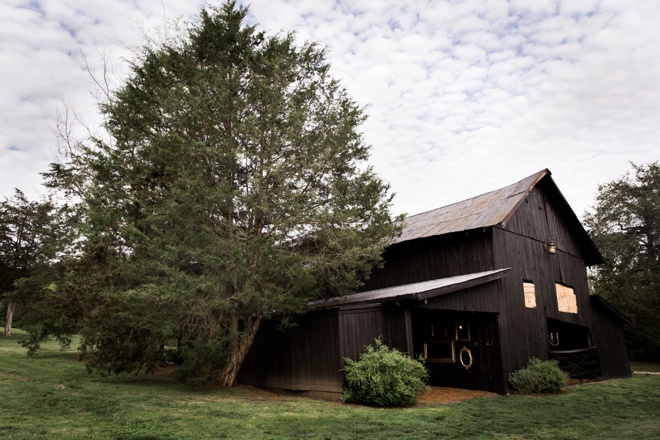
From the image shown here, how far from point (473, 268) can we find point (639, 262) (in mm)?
24985

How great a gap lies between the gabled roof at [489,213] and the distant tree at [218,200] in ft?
11.3

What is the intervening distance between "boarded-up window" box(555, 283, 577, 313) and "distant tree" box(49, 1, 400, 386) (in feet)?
28.8

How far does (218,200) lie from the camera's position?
12047 millimetres

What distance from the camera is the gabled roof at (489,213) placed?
53.7 feet

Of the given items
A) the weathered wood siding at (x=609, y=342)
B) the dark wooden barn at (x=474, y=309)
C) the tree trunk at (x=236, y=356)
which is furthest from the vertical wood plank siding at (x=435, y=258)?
the weathered wood siding at (x=609, y=342)

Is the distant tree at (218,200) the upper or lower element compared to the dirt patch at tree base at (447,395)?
upper

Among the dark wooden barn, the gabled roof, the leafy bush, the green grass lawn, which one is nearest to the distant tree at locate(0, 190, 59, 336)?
the dark wooden barn

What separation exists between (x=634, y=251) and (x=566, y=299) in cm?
2006

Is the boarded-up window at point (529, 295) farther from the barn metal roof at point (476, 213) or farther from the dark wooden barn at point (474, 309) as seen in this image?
the barn metal roof at point (476, 213)

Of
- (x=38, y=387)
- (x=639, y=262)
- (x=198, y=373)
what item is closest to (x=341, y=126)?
(x=198, y=373)

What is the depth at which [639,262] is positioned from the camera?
3334 cm

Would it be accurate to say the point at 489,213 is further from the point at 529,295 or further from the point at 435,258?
the point at 529,295

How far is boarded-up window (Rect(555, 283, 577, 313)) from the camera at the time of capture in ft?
60.6

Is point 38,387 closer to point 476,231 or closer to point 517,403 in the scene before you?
point 517,403
